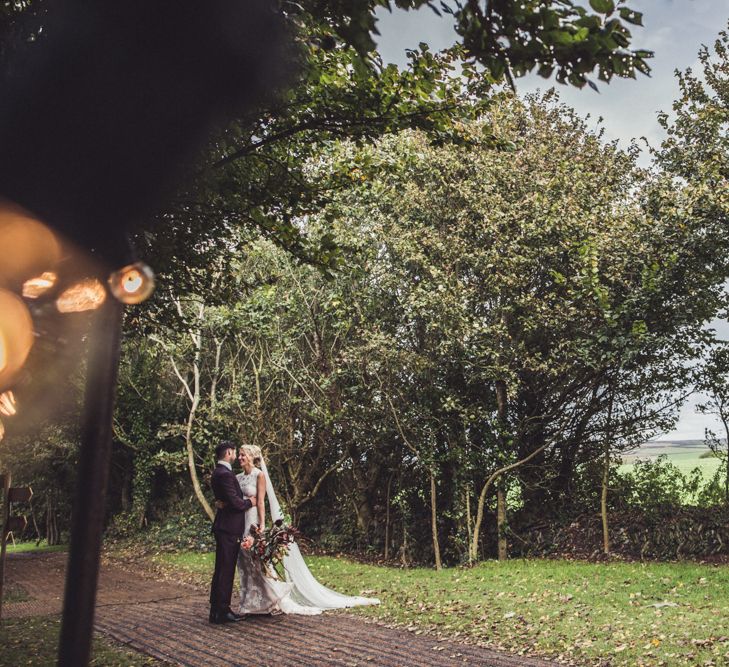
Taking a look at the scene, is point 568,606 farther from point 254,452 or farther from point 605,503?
point 605,503

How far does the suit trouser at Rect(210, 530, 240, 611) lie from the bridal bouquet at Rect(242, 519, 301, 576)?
26cm

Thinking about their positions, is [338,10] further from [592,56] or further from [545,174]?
[545,174]

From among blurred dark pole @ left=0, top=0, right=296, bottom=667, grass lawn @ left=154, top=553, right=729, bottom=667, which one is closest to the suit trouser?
grass lawn @ left=154, top=553, right=729, bottom=667

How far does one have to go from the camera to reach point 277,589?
10.0 m

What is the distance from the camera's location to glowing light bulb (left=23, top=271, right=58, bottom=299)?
535 cm

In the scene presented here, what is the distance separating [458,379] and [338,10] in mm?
11536

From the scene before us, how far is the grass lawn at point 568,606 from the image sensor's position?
7.49 meters

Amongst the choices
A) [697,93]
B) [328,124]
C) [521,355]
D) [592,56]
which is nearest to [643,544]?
[521,355]

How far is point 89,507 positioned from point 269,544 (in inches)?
320

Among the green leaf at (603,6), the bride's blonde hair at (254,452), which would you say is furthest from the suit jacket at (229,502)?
the green leaf at (603,6)

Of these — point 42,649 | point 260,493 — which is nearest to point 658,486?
point 260,493

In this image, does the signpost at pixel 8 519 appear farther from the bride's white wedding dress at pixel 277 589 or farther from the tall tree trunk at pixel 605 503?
the tall tree trunk at pixel 605 503

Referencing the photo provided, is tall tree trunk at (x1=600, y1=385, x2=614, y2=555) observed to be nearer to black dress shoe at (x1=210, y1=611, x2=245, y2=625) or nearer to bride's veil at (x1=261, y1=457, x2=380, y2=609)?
bride's veil at (x1=261, y1=457, x2=380, y2=609)

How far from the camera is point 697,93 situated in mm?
14867
